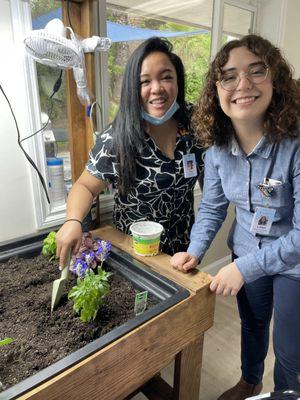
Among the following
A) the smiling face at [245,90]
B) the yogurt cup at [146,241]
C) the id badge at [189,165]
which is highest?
the smiling face at [245,90]

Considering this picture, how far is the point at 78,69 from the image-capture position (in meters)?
1.14

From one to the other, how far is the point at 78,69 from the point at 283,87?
70 cm

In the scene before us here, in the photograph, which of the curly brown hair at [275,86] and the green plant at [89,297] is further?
the curly brown hair at [275,86]

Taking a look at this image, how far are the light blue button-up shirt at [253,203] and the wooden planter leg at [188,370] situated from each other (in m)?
0.26

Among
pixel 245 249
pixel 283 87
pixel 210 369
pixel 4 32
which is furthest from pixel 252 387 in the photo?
Answer: pixel 4 32

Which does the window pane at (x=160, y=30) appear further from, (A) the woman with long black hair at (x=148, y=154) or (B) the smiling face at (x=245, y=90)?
(B) the smiling face at (x=245, y=90)

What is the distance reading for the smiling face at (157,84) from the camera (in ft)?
3.55

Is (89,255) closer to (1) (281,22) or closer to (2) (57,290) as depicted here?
(2) (57,290)

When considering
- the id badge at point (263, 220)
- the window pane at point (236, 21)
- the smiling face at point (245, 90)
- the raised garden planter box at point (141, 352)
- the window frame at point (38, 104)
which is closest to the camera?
the raised garden planter box at point (141, 352)

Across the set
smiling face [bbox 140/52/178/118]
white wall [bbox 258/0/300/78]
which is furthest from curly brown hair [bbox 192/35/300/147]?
white wall [bbox 258/0/300/78]

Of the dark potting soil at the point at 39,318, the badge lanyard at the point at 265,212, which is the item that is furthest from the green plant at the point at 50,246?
the badge lanyard at the point at 265,212

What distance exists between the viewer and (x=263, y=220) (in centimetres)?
102

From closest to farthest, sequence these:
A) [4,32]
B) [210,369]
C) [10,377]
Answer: [10,377], [4,32], [210,369]

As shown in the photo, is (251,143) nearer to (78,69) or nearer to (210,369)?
(78,69)
